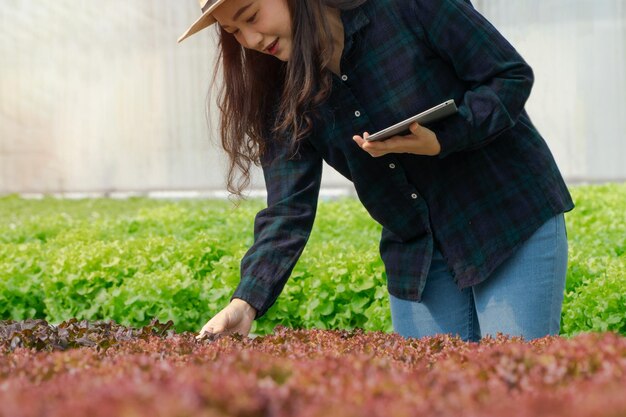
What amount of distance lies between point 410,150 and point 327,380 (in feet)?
3.56

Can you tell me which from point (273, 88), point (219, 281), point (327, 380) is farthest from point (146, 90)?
point (327, 380)

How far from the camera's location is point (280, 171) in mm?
2910

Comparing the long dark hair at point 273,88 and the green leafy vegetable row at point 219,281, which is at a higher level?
the long dark hair at point 273,88

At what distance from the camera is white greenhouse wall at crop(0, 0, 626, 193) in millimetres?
12812

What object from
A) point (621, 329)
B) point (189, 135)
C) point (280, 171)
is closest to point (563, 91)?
point (189, 135)

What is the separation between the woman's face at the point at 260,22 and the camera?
8.17ft

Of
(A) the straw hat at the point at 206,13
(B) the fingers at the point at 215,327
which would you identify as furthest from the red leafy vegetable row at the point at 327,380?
(A) the straw hat at the point at 206,13

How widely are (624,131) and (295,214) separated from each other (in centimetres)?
1073

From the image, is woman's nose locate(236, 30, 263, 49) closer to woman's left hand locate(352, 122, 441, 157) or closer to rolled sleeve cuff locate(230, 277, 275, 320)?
woman's left hand locate(352, 122, 441, 157)

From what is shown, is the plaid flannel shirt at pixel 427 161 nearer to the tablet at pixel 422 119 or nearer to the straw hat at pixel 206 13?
the tablet at pixel 422 119

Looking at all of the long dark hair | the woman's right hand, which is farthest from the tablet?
the woman's right hand

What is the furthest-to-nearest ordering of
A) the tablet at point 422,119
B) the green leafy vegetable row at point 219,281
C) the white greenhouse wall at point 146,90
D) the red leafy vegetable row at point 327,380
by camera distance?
the white greenhouse wall at point 146,90, the green leafy vegetable row at point 219,281, the tablet at point 422,119, the red leafy vegetable row at point 327,380

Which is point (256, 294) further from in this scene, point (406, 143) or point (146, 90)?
point (146, 90)

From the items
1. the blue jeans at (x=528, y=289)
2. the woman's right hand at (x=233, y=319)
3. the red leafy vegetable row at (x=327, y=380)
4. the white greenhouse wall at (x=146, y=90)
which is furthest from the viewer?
the white greenhouse wall at (x=146, y=90)
